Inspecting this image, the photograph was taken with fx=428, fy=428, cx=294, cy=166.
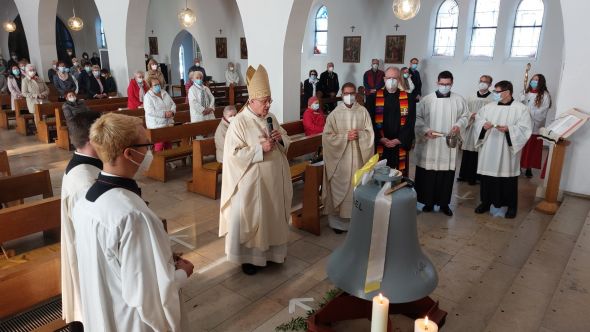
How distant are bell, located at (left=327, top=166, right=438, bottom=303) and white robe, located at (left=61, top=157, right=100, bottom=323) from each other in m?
1.62

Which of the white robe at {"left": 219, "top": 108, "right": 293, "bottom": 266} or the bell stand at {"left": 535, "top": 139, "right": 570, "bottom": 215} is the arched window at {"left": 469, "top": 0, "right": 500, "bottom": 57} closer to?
the bell stand at {"left": 535, "top": 139, "right": 570, "bottom": 215}

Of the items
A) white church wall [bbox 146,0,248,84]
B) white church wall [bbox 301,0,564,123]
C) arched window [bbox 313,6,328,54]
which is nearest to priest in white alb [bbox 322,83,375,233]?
white church wall [bbox 301,0,564,123]

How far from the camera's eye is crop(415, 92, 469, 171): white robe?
18.3ft

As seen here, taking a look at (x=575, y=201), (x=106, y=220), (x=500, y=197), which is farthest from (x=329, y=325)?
(x=575, y=201)

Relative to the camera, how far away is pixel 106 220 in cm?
185

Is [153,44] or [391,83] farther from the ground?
[153,44]

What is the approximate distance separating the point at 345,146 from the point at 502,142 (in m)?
2.16

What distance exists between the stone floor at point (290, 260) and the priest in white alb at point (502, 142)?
1.27 feet

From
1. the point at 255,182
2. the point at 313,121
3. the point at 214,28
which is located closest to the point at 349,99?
the point at 255,182

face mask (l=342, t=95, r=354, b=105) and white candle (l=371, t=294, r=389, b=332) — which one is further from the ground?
face mask (l=342, t=95, r=354, b=105)

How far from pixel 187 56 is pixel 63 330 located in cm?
2213

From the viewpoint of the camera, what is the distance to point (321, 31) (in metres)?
16.6

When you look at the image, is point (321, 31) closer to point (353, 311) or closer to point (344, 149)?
point (344, 149)

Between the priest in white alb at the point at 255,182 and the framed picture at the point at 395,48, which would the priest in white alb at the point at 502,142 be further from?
the framed picture at the point at 395,48
